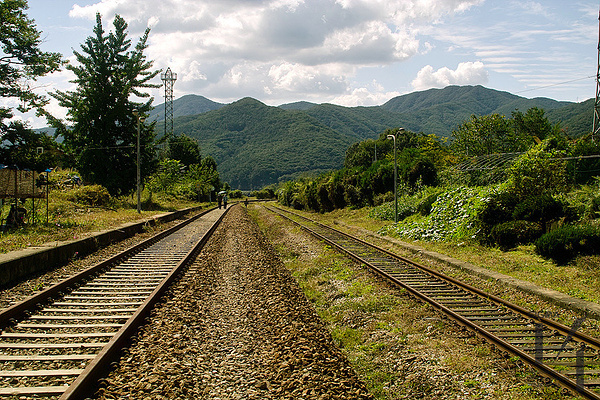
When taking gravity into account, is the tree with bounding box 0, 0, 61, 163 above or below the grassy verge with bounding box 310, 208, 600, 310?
above

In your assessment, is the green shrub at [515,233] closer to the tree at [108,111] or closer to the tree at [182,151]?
the tree at [108,111]

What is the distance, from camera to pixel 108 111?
3547 cm

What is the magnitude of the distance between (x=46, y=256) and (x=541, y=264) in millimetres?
12979

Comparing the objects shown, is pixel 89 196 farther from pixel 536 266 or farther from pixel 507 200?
pixel 536 266

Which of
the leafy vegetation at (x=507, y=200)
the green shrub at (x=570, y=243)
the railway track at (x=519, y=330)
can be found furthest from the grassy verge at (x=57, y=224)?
the green shrub at (x=570, y=243)

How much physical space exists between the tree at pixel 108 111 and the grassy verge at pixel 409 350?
95.8ft

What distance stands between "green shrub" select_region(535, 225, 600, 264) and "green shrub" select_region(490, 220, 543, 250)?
1.88 meters

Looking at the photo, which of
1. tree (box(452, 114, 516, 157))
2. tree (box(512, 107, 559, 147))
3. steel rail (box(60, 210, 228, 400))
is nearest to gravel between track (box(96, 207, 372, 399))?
steel rail (box(60, 210, 228, 400))

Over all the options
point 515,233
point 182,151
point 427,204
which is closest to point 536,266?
point 515,233

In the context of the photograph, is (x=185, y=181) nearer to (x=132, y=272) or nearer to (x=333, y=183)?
(x=333, y=183)

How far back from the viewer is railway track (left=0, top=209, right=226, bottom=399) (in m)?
4.68

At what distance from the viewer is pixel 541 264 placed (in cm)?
1226

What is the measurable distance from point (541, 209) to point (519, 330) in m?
9.08

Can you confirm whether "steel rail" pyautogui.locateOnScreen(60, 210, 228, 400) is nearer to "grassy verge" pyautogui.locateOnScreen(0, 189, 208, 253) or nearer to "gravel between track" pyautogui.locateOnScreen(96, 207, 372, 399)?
"gravel between track" pyautogui.locateOnScreen(96, 207, 372, 399)
